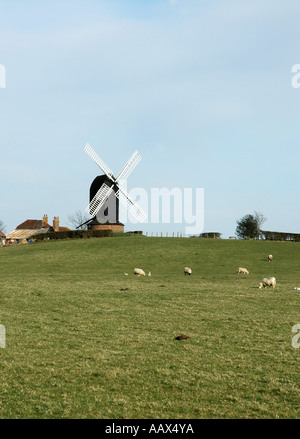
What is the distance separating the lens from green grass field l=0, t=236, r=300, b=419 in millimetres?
8133

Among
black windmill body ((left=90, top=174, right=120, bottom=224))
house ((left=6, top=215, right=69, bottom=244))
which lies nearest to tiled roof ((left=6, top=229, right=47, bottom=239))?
house ((left=6, top=215, right=69, bottom=244))

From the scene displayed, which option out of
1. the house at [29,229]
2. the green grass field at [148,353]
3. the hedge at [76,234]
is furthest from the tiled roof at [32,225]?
the green grass field at [148,353]

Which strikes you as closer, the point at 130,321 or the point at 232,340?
the point at 232,340

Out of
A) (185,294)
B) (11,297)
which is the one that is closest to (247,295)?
(185,294)

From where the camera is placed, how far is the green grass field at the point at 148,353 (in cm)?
813

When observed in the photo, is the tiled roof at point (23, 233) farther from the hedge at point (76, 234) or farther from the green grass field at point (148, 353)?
the green grass field at point (148, 353)

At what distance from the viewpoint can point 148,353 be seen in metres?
11.6

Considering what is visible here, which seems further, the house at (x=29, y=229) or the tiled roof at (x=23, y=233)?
the house at (x=29, y=229)

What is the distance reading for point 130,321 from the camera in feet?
51.5

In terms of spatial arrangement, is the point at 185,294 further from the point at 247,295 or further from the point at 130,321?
the point at 130,321

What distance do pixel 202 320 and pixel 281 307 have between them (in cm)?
463

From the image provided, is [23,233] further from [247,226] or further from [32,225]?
[247,226]

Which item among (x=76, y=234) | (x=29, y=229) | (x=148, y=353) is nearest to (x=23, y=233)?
(x=29, y=229)
